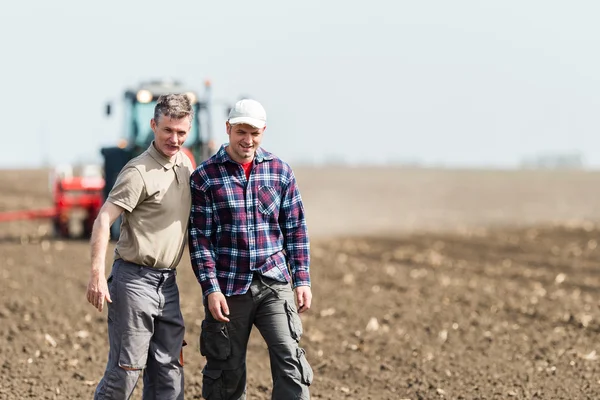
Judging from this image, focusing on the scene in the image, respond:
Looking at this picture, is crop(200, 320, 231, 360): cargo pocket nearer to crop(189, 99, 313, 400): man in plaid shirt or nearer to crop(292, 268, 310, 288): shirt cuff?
crop(189, 99, 313, 400): man in plaid shirt

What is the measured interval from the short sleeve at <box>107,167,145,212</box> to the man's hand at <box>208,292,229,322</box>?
1.87 feet

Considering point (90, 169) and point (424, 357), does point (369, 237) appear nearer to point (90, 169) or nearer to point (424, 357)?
point (90, 169)

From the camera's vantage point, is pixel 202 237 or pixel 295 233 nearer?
pixel 202 237

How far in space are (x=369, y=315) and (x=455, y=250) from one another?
7.82 metres

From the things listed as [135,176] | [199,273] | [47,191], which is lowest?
[47,191]

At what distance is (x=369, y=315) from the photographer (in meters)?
9.32

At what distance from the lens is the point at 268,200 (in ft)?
14.7

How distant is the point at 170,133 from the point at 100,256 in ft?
2.19

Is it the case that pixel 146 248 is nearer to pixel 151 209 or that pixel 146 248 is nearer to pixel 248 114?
pixel 151 209

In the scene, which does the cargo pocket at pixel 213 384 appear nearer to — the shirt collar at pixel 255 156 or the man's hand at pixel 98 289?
the man's hand at pixel 98 289

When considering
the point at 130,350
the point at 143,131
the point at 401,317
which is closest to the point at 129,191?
the point at 130,350

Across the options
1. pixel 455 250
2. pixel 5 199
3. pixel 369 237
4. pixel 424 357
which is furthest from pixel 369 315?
pixel 5 199

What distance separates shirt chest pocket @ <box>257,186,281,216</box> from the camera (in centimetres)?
446

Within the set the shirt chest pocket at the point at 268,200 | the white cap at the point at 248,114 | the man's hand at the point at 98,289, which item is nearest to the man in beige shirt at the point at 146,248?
the man's hand at the point at 98,289
